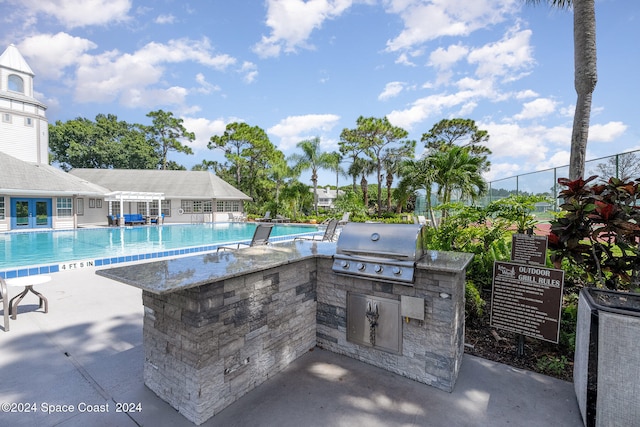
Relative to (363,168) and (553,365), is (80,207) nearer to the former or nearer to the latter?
(363,168)

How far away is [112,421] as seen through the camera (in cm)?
217

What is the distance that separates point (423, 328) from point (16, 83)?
31424 mm

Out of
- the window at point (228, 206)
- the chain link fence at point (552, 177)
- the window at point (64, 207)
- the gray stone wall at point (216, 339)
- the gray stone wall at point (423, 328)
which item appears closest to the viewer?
the gray stone wall at point (216, 339)

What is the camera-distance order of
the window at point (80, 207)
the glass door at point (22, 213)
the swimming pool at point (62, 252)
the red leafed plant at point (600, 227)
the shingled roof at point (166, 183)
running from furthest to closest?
the shingled roof at point (166, 183) → the window at point (80, 207) → the glass door at point (22, 213) → the swimming pool at point (62, 252) → the red leafed plant at point (600, 227)

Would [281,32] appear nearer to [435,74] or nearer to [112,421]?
[435,74]

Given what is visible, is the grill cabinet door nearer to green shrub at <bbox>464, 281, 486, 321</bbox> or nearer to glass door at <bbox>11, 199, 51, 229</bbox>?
green shrub at <bbox>464, 281, 486, 321</bbox>

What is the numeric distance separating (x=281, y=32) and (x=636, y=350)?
42.4ft

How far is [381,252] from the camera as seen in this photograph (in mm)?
2740

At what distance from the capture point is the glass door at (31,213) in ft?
56.4

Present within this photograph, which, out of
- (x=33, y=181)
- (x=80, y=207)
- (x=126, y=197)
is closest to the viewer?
(x=33, y=181)

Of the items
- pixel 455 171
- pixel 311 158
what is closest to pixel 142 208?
pixel 311 158

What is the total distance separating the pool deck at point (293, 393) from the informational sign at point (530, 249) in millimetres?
1142

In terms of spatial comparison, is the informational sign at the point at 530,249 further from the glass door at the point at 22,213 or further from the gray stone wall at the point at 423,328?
the glass door at the point at 22,213

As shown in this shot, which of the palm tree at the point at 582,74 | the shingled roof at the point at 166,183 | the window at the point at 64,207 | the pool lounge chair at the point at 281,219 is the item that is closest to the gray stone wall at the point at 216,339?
the palm tree at the point at 582,74
